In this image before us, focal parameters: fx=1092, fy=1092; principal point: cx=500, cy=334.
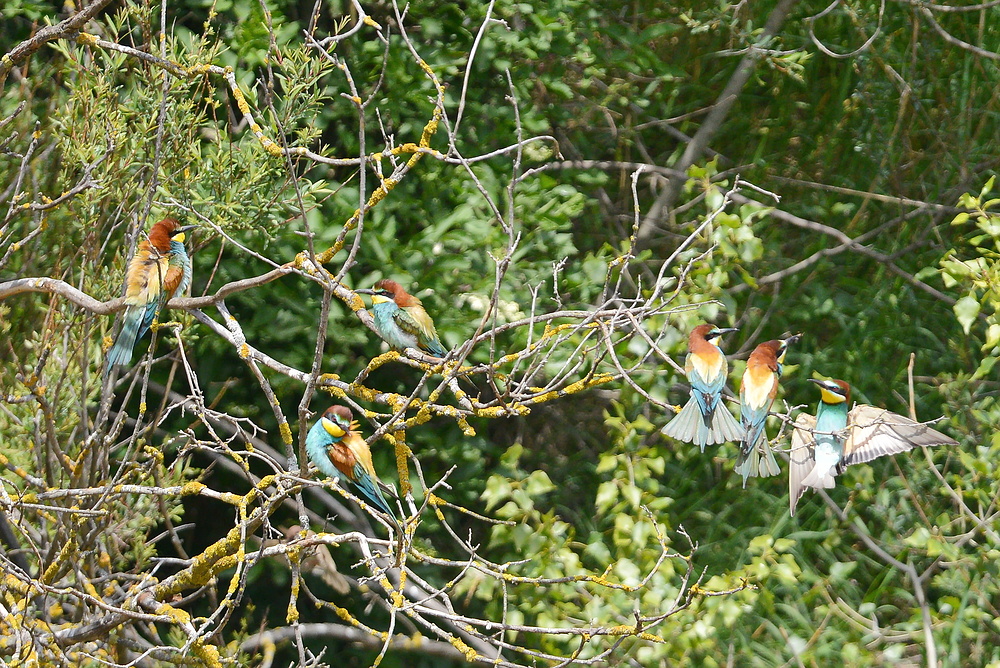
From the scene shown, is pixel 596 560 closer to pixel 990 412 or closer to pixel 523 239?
pixel 523 239

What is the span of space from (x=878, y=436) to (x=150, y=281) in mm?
1844

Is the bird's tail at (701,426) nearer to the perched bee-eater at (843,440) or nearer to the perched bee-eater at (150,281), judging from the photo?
the perched bee-eater at (843,440)

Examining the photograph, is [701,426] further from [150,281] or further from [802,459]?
[150,281]

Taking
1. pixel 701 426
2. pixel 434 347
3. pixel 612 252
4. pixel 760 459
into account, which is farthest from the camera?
pixel 612 252

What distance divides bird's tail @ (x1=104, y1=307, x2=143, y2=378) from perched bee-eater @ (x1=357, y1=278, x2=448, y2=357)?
645mm

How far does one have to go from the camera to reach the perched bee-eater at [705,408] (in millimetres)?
2699

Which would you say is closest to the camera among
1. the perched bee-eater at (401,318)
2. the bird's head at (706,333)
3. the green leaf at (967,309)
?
the bird's head at (706,333)

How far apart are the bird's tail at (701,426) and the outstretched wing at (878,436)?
→ 0.28 m

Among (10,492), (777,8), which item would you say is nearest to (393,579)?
(10,492)

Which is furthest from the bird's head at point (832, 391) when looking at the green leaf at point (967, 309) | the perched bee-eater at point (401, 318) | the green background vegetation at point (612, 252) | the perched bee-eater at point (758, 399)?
the perched bee-eater at point (401, 318)

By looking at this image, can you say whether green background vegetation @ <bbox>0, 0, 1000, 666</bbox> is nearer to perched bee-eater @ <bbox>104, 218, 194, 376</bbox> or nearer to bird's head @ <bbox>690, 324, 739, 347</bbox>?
perched bee-eater @ <bbox>104, 218, 194, 376</bbox>

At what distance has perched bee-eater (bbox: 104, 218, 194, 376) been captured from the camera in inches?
102

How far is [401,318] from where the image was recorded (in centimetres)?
315

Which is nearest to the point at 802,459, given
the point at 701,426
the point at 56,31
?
the point at 701,426
